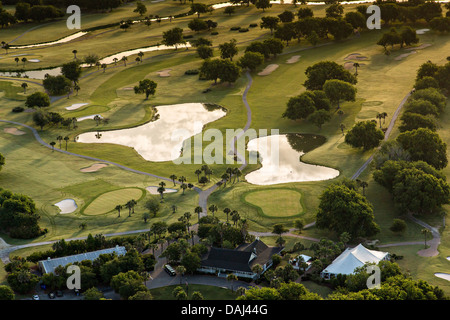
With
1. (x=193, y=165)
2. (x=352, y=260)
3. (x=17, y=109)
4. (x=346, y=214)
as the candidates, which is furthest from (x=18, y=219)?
(x=17, y=109)

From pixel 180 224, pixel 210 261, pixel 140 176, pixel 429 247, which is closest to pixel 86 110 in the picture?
pixel 140 176

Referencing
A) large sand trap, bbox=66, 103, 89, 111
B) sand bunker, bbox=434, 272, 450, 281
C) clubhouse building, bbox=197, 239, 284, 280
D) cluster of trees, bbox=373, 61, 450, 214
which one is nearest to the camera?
sand bunker, bbox=434, 272, 450, 281

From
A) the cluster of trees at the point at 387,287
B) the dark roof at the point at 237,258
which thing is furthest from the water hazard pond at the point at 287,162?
the cluster of trees at the point at 387,287

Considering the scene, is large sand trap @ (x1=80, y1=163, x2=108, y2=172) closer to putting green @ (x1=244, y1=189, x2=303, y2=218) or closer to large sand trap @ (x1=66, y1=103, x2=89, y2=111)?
putting green @ (x1=244, y1=189, x2=303, y2=218)

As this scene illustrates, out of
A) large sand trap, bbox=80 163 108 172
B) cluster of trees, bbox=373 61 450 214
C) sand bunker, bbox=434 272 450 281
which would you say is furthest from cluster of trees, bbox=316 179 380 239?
large sand trap, bbox=80 163 108 172

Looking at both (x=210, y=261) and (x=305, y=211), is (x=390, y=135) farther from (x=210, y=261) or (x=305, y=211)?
(x=210, y=261)

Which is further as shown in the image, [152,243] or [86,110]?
[86,110]
